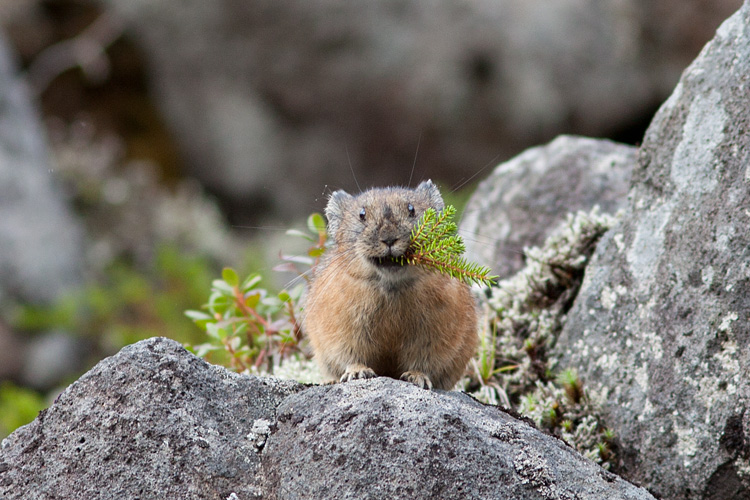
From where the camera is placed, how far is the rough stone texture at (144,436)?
3.87 m

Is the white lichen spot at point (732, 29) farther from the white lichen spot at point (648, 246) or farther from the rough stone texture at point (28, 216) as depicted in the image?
the rough stone texture at point (28, 216)

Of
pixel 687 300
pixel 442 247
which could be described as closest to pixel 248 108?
pixel 442 247

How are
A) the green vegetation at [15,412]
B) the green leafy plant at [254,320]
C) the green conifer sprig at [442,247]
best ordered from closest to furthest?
the green conifer sprig at [442,247], the green leafy plant at [254,320], the green vegetation at [15,412]

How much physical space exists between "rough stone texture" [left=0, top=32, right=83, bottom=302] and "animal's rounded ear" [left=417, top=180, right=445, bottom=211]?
956cm

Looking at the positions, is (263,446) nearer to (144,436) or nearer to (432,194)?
(144,436)

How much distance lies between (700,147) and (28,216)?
37.9 feet

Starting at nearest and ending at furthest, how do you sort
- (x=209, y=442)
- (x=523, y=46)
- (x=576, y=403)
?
1. (x=209, y=442)
2. (x=576, y=403)
3. (x=523, y=46)

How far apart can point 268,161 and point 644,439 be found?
12.1m

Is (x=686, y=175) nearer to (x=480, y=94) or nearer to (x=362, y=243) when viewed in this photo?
(x=362, y=243)

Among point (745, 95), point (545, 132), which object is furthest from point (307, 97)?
point (745, 95)

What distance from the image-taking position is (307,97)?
15.6m

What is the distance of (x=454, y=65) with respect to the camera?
14.9 meters

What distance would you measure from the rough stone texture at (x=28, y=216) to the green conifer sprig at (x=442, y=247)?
10312 millimetres

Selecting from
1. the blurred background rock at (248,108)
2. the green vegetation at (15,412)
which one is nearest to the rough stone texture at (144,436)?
the green vegetation at (15,412)
